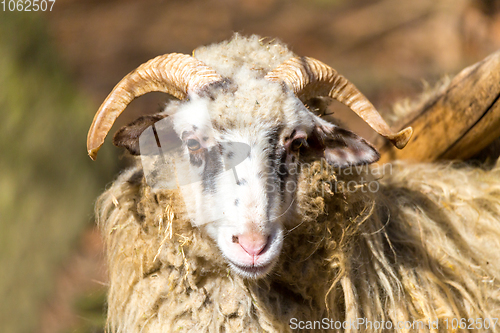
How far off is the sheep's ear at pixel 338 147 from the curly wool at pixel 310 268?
0.08m

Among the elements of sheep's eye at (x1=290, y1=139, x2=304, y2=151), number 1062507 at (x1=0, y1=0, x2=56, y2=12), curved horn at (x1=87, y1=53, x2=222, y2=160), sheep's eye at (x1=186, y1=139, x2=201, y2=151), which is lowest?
sheep's eye at (x1=290, y1=139, x2=304, y2=151)

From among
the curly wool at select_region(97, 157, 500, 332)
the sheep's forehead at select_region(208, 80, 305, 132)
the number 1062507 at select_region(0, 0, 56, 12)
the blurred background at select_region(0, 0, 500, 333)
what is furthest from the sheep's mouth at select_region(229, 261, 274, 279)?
the number 1062507 at select_region(0, 0, 56, 12)

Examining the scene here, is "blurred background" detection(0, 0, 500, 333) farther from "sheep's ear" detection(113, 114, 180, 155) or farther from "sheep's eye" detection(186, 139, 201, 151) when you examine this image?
"sheep's eye" detection(186, 139, 201, 151)

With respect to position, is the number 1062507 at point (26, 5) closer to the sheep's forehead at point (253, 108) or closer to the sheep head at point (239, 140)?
the sheep head at point (239, 140)

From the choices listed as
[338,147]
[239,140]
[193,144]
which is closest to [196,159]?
[193,144]

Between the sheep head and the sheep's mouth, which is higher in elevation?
the sheep head

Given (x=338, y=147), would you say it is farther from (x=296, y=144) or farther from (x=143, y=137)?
(x=143, y=137)

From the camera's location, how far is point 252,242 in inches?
55.8

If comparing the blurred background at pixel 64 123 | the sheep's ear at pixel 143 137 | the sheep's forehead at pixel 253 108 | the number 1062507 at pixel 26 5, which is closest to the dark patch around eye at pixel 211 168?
the sheep's forehead at pixel 253 108

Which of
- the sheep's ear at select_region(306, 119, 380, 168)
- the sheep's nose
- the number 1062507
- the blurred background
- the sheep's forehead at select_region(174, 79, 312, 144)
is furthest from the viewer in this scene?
the blurred background

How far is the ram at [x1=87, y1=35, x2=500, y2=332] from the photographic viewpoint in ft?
5.09

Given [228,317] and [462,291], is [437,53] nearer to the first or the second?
[462,291]

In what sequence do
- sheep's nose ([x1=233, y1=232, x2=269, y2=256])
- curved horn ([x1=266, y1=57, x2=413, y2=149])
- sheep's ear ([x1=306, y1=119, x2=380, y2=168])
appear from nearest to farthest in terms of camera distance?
sheep's nose ([x1=233, y1=232, x2=269, y2=256])
curved horn ([x1=266, y1=57, x2=413, y2=149])
sheep's ear ([x1=306, y1=119, x2=380, y2=168])

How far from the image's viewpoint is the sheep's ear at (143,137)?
1713 mm
